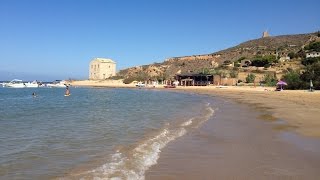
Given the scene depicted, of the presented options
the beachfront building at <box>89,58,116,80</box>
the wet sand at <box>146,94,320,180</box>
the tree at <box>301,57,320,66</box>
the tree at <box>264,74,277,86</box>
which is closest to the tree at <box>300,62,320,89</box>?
the tree at <box>264,74,277,86</box>

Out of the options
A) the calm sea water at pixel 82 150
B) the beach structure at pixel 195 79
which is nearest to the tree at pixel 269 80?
the beach structure at pixel 195 79

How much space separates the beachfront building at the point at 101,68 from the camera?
15838cm

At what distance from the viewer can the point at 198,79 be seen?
289ft

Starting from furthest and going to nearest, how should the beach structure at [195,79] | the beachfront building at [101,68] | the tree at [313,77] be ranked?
the beachfront building at [101,68] → the beach structure at [195,79] → the tree at [313,77]

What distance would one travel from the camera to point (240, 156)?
29.2 ft

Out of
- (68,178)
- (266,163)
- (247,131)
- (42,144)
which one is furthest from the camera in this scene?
(247,131)

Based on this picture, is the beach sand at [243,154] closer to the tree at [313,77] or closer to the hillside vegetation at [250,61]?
the tree at [313,77]

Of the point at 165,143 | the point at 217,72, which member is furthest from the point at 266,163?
the point at 217,72

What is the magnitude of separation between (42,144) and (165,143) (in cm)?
357

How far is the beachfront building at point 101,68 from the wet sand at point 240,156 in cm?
14745

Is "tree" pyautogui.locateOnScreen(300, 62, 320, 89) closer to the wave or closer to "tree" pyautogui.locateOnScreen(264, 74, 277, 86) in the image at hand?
"tree" pyautogui.locateOnScreen(264, 74, 277, 86)

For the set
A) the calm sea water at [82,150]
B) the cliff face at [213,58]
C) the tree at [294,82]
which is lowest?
the calm sea water at [82,150]

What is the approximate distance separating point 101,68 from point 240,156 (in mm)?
152094

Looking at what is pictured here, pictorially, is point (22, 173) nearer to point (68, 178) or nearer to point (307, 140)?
point (68, 178)
